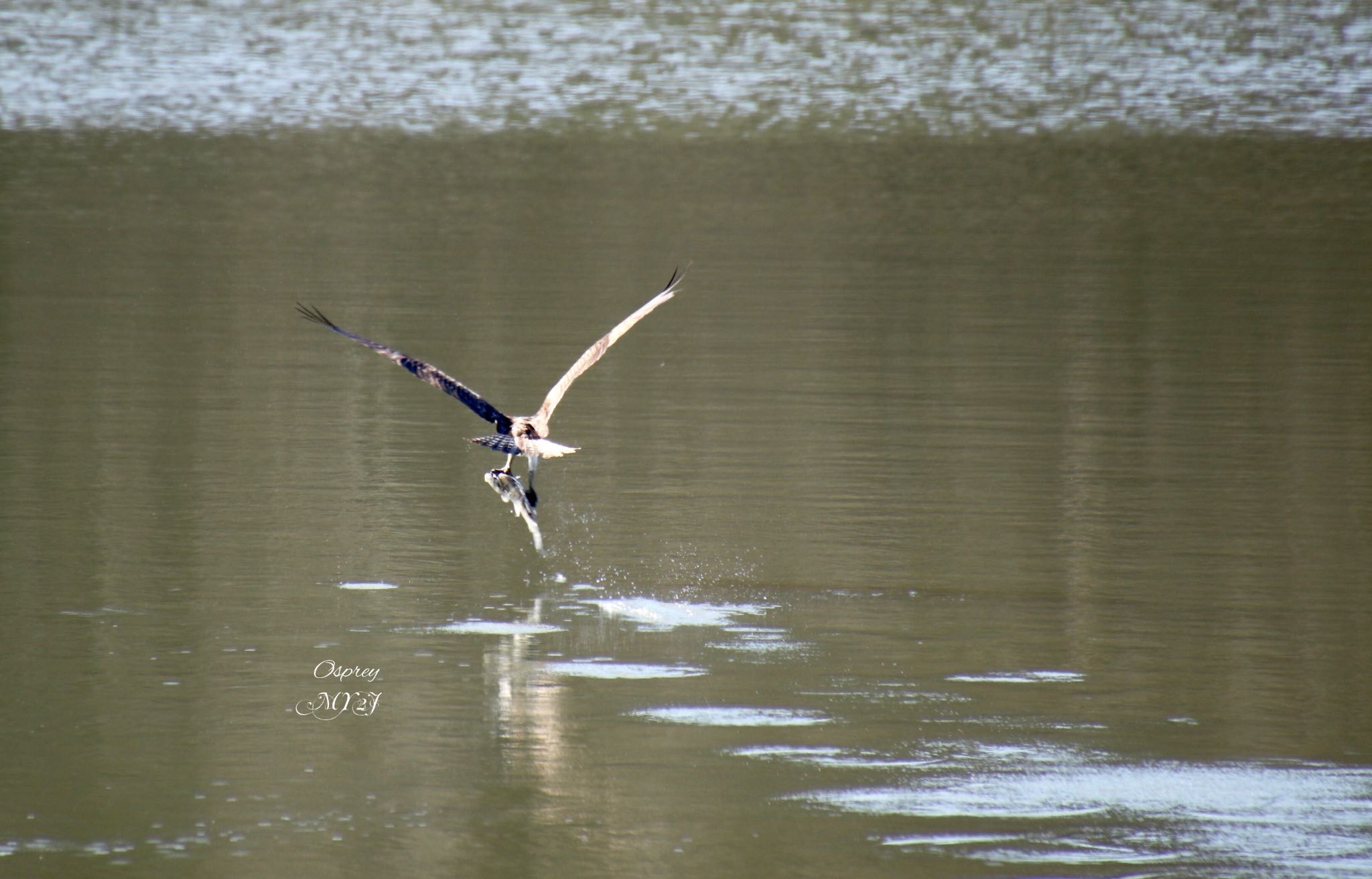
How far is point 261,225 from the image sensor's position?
26.6m

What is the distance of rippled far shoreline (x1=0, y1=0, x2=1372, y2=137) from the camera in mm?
38531

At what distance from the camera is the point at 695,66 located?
44.9 m

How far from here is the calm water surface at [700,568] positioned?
7574 mm

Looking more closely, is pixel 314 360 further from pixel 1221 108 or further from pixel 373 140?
pixel 1221 108

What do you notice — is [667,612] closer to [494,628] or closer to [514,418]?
[494,628]

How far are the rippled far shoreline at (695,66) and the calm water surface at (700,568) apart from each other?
1504cm

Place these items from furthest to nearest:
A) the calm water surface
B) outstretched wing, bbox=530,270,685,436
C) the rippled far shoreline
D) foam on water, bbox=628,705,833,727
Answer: the rippled far shoreline → outstretched wing, bbox=530,270,685,436 → foam on water, bbox=628,705,833,727 → the calm water surface

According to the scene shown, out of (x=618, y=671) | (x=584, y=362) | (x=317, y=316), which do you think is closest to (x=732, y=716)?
(x=618, y=671)

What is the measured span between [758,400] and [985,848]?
8.55 m

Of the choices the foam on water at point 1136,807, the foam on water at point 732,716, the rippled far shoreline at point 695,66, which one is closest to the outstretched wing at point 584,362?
the foam on water at point 732,716

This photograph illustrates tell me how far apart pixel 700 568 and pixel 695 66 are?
115 ft

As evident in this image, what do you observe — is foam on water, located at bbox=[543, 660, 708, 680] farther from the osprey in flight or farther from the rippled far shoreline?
the rippled far shoreline

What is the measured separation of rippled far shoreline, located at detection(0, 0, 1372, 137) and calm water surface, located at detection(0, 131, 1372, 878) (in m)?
15.0

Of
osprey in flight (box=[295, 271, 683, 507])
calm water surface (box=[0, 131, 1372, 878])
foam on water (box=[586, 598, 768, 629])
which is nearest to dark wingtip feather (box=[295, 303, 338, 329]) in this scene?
osprey in flight (box=[295, 271, 683, 507])
